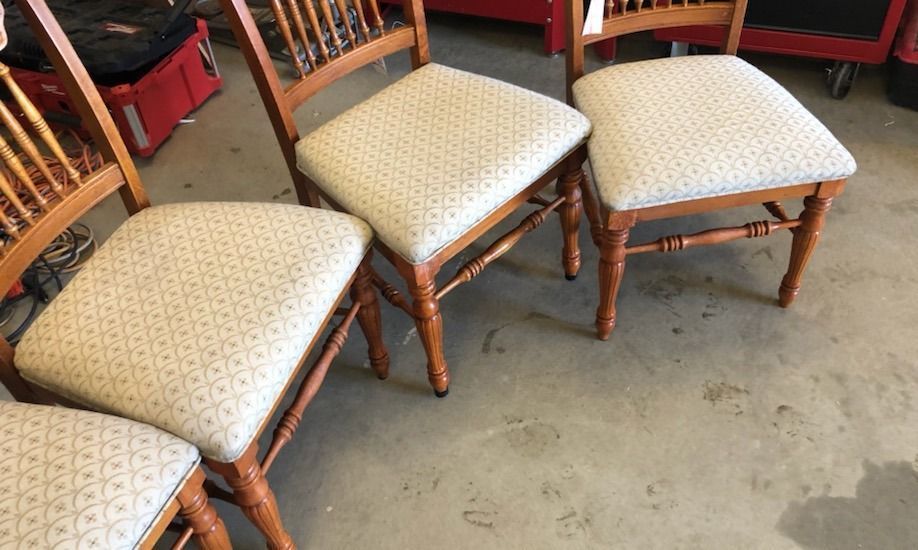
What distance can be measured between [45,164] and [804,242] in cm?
134

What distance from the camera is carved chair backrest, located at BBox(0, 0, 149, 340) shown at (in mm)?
1028

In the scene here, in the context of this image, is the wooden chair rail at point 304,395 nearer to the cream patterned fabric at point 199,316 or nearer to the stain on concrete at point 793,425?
the cream patterned fabric at point 199,316

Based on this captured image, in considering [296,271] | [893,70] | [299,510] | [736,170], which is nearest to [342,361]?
[299,510]

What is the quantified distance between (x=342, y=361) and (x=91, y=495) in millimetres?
698

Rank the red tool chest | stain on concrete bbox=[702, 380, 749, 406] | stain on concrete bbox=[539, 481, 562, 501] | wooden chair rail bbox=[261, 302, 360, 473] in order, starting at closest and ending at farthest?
1. wooden chair rail bbox=[261, 302, 360, 473]
2. stain on concrete bbox=[539, 481, 562, 501]
3. stain on concrete bbox=[702, 380, 749, 406]
4. the red tool chest

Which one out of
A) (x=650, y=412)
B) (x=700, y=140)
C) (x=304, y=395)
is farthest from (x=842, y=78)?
(x=304, y=395)

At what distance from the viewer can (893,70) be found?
2002 mm

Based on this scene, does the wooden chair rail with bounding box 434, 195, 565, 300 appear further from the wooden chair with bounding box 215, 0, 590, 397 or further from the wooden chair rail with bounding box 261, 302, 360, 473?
the wooden chair rail with bounding box 261, 302, 360, 473

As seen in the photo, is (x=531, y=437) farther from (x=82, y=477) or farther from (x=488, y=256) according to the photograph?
(x=82, y=477)

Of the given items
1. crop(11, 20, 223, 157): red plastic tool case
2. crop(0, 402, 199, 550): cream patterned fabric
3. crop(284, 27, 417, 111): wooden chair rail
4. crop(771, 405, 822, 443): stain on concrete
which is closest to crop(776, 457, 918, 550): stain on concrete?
crop(771, 405, 822, 443): stain on concrete

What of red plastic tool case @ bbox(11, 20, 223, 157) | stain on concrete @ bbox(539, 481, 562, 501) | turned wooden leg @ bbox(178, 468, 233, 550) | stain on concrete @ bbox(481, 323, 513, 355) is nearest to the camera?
turned wooden leg @ bbox(178, 468, 233, 550)

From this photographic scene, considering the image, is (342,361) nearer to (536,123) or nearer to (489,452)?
(489,452)

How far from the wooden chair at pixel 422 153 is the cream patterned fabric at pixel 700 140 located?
0.31ft

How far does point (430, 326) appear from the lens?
1.26 meters
